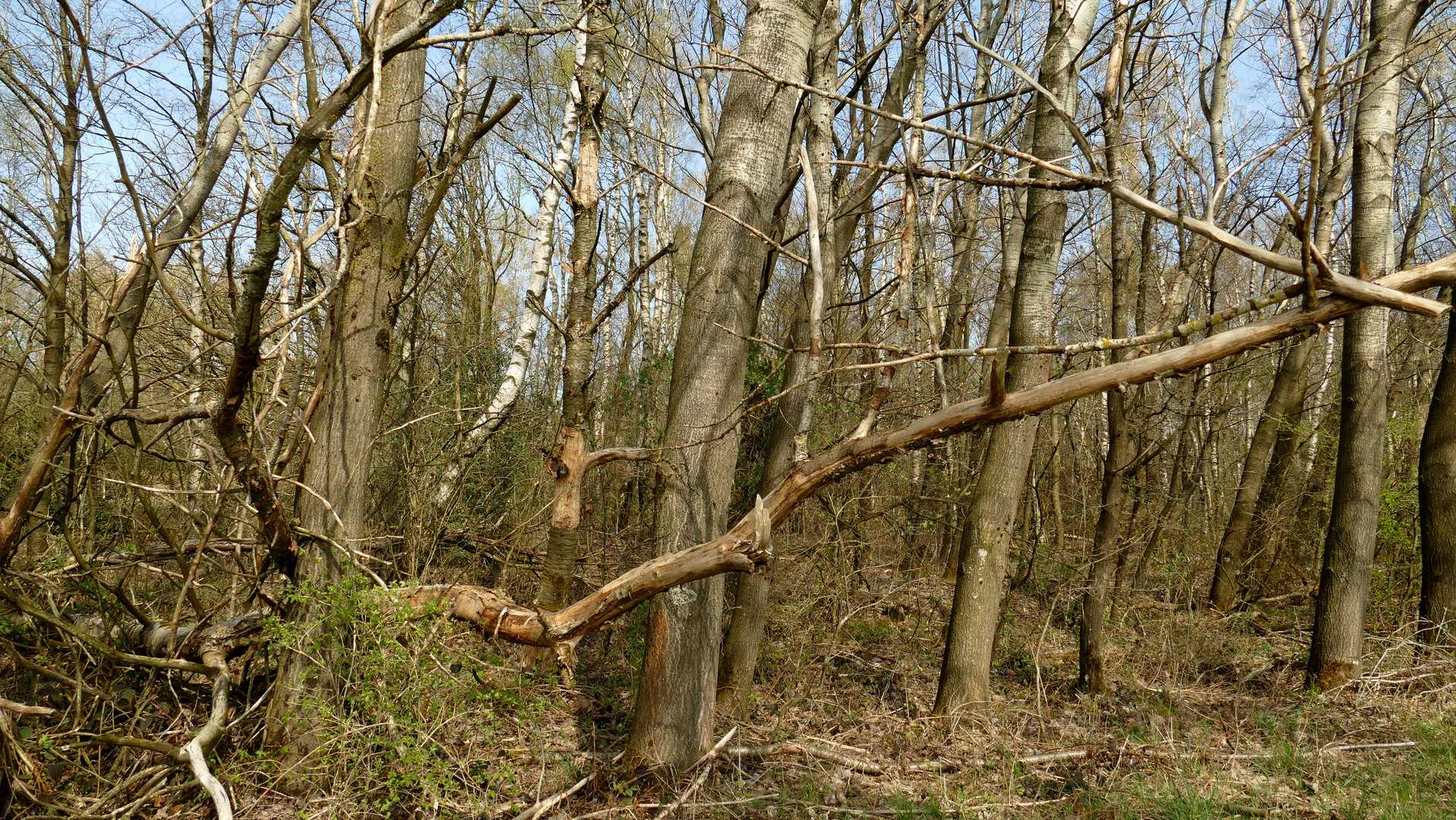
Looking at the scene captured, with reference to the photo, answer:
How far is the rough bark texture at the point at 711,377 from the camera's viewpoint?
12.4 ft

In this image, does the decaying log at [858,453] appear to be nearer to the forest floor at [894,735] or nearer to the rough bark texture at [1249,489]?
the forest floor at [894,735]

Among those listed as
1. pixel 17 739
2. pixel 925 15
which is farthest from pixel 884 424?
pixel 17 739

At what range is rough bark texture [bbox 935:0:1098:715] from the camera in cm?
520

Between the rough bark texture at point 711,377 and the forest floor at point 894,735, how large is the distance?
36 centimetres

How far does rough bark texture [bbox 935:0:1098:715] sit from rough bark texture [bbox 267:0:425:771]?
3.79 m

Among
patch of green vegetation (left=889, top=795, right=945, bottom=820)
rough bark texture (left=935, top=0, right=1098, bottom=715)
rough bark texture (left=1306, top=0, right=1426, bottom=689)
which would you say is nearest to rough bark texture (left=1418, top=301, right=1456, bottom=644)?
rough bark texture (left=1306, top=0, right=1426, bottom=689)

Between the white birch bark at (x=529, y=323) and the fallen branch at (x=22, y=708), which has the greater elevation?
the white birch bark at (x=529, y=323)

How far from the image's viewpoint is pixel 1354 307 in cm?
295

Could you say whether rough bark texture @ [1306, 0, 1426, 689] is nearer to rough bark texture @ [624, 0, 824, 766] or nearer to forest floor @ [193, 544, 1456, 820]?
forest floor @ [193, 544, 1456, 820]

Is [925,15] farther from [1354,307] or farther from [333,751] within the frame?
[333,751]

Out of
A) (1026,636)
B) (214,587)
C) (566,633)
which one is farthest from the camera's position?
(1026,636)

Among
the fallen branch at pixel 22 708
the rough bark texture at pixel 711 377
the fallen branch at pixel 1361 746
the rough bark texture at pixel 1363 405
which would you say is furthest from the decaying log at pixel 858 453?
the rough bark texture at pixel 1363 405

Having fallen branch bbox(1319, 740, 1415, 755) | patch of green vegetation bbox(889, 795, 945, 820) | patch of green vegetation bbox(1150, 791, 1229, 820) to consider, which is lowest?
patch of green vegetation bbox(889, 795, 945, 820)

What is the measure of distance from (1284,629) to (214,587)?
9.42 m
